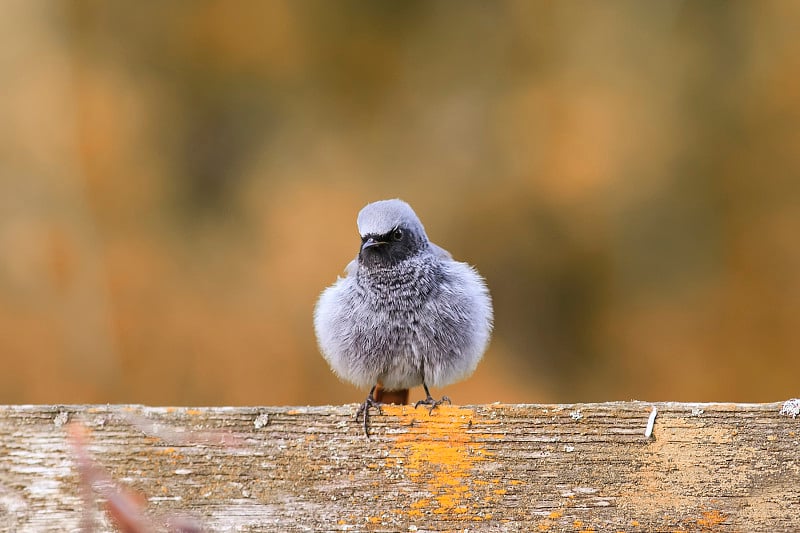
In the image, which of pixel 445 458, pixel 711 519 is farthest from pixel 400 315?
pixel 711 519

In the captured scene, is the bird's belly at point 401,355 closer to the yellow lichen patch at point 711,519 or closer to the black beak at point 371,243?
the black beak at point 371,243

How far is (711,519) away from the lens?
2.06 meters

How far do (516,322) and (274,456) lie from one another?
169 centimetres

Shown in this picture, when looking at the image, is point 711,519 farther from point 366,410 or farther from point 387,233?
point 387,233

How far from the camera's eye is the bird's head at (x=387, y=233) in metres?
3.32

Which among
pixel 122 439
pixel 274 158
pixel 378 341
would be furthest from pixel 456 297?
pixel 122 439

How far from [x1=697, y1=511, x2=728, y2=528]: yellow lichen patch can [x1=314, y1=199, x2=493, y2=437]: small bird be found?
1.27 meters

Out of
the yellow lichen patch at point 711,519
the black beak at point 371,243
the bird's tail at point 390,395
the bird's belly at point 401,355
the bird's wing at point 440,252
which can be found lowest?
the yellow lichen patch at point 711,519

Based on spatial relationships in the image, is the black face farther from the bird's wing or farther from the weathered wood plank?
the weathered wood plank

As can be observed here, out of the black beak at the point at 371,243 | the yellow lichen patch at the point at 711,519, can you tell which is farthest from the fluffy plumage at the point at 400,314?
the yellow lichen patch at the point at 711,519

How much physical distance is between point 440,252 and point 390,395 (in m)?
0.58

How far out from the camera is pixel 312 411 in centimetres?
226

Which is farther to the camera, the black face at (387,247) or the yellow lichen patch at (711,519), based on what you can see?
the black face at (387,247)

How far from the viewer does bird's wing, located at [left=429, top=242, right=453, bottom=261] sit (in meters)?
3.48
